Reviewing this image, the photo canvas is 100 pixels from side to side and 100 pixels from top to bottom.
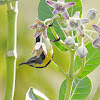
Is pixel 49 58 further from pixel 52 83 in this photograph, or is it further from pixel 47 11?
pixel 52 83

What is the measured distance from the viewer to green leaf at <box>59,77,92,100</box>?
0.75 m

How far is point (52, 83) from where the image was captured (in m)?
1.70

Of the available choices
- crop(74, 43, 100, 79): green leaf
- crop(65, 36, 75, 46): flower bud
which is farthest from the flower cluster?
crop(74, 43, 100, 79): green leaf

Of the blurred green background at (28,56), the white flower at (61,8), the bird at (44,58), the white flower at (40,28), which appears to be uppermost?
the white flower at (61,8)

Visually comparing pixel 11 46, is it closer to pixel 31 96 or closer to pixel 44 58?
pixel 44 58

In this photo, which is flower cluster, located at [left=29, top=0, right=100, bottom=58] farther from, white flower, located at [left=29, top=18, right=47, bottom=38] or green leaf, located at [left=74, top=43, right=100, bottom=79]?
green leaf, located at [left=74, top=43, right=100, bottom=79]

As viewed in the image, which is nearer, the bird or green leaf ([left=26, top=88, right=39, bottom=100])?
the bird

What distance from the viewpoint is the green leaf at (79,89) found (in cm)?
75

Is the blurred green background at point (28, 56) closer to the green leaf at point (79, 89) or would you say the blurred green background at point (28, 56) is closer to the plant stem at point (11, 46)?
the green leaf at point (79, 89)

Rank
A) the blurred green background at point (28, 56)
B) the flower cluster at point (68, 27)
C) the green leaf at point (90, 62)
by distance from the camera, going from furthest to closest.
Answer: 1. the blurred green background at point (28, 56)
2. the green leaf at point (90, 62)
3. the flower cluster at point (68, 27)

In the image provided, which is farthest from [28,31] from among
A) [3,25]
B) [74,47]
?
[74,47]

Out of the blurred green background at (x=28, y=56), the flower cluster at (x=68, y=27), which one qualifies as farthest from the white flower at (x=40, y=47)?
the blurred green background at (x=28, y=56)

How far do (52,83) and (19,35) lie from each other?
0.34 meters

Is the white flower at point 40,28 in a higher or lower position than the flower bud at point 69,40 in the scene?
higher
